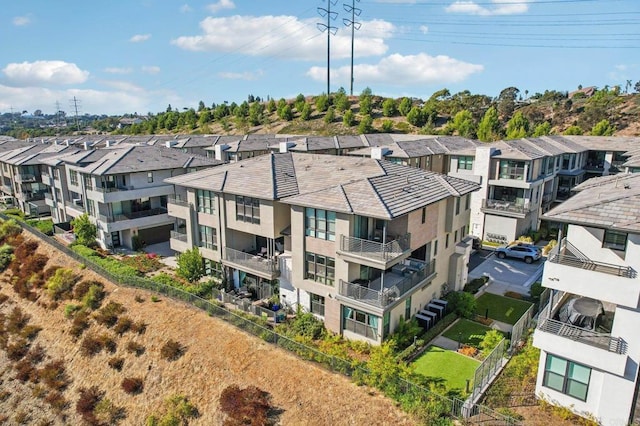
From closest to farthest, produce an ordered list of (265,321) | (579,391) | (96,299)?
(579,391) < (265,321) < (96,299)

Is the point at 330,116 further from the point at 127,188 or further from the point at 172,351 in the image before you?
the point at 172,351

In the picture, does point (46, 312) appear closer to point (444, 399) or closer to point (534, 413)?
point (444, 399)

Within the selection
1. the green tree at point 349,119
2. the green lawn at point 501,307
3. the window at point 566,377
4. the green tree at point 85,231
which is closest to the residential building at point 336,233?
the green lawn at point 501,307

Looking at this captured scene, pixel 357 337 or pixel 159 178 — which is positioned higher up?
pixel 159 178

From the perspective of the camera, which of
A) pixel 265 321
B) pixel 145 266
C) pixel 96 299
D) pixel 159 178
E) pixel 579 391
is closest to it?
pixel 579 391

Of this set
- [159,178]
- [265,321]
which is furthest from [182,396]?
[159,178]

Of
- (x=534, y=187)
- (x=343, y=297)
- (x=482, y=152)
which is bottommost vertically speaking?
(x=343, y=297)
